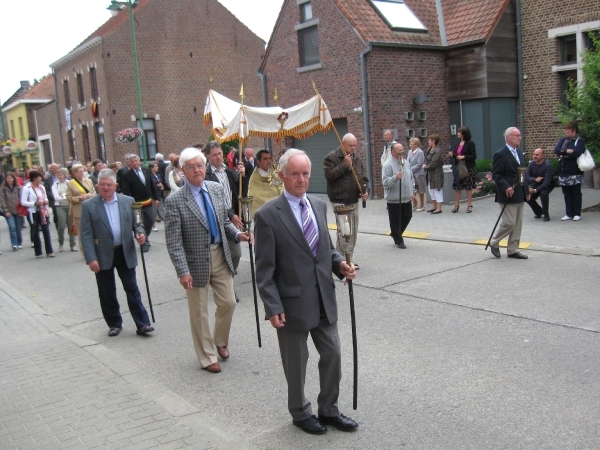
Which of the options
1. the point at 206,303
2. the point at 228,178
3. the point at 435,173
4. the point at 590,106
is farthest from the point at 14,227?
the point at 590,106

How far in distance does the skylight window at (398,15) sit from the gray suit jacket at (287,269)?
16.2 m

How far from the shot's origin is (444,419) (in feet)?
13.9

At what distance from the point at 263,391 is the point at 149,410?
36.3 inches

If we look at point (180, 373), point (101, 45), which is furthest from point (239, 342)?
point (101, 45)

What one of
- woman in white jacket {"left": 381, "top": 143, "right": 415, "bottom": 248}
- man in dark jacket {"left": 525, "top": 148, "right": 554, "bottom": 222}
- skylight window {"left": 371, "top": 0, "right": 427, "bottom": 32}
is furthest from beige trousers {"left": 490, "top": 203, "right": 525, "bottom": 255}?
skylight window {"left": 371, "top": 0, "right": 427, "bottom": 32}

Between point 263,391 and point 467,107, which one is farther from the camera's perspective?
point 467,107

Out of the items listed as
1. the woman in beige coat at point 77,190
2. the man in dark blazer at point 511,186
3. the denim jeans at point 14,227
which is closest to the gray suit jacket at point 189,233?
the man in dark blazer at point 511,186

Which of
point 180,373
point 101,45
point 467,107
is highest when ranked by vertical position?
point 101,45

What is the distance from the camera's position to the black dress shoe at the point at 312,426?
163 inches

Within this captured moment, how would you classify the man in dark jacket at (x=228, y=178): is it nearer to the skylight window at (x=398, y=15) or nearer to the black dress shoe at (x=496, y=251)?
the black dress shoe at (x=496, y=251)

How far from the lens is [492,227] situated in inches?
469

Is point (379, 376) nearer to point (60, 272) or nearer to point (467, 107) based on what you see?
point (60, 272)

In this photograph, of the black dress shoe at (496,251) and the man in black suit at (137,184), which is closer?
the black dress shoe at (496,251)

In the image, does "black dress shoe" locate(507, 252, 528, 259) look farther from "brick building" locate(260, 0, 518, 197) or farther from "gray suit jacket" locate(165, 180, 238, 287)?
"brick building" locate(260, 0, 518, 197)
